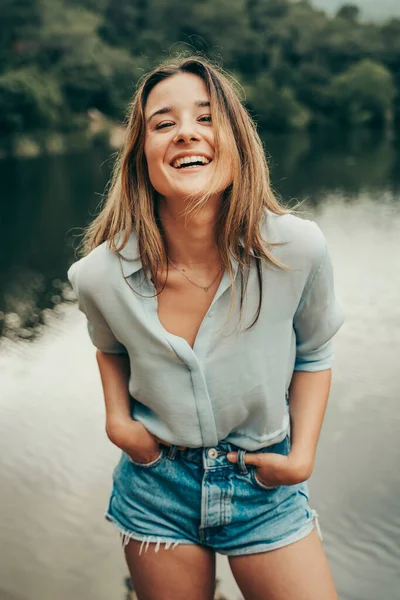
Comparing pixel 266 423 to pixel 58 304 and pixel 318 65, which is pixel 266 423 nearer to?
pixel 58 304

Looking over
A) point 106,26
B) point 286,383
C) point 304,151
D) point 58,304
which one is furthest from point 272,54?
point 286,383

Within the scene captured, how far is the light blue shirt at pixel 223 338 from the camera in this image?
1.27 metres

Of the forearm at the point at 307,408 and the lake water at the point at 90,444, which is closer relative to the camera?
the forearm at the point at 307,408

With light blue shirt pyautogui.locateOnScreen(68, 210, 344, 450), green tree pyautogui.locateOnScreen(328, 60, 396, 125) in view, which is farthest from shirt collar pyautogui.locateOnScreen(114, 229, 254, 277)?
green tree pyautogui.locateOnScreen(328, 60, 396, 125)

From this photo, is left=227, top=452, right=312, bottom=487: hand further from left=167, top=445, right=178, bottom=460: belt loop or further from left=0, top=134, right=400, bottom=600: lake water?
left=0, top=134, right=400, bottom=600: lake water

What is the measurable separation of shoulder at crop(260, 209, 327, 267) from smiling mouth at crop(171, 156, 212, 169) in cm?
17

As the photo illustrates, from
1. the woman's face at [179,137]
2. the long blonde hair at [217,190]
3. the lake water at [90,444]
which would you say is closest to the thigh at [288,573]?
the long blonde hair at [217,190]

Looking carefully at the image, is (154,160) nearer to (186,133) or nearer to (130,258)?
(186,133)

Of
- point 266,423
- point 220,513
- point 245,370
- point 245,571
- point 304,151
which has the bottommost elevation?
point 245,571

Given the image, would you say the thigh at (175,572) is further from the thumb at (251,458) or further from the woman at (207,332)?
the thumb at (251,458)

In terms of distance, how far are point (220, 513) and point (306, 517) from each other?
0.64ft

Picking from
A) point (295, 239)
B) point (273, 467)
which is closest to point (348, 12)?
point (295, 239)

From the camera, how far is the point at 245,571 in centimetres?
134

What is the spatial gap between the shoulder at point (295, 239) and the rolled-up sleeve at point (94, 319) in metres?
Answer: 0.36
